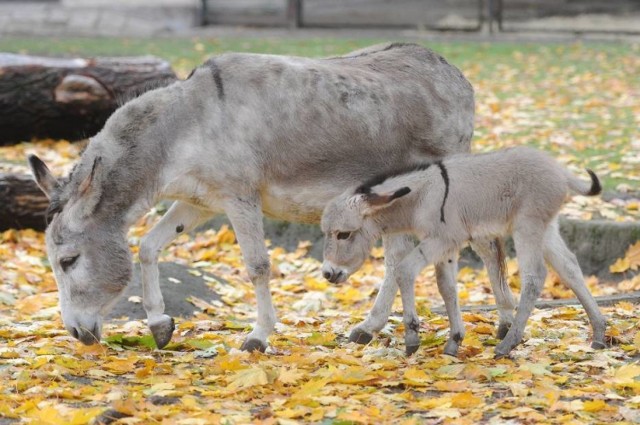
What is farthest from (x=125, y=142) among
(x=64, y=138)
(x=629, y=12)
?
(x=629, y=12)

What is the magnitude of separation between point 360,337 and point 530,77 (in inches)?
475

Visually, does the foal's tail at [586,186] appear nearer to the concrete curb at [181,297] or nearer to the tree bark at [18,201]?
the concrete curb at [181,297]

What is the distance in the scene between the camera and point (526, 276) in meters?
6.66

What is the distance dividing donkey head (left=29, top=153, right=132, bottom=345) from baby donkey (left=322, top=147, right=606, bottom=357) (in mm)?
1316

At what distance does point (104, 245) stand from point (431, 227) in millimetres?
1970

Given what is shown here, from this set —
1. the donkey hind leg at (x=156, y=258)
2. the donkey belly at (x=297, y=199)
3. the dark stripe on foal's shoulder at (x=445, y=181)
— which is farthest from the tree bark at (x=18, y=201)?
the dark stripe on foal's shoulder at (x=445, y=181)

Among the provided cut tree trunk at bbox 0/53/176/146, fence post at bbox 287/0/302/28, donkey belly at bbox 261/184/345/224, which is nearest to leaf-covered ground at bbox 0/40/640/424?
donkey belly at bbox 261/184/345/224

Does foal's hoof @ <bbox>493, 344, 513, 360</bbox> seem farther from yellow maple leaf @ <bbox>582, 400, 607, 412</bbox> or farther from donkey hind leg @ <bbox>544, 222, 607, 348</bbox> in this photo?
yellow maple leaf @ <bbox>582, 400, 607, 412</bbox>

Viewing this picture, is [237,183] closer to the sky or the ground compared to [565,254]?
closer to the sky

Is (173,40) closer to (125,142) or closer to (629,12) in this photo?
(629,12)

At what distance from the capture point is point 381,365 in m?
6.46

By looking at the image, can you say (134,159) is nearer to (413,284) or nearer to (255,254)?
(255,254)

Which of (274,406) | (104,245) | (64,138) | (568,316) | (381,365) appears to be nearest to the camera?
(274,406)

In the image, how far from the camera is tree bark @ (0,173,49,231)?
10828 millimetres
